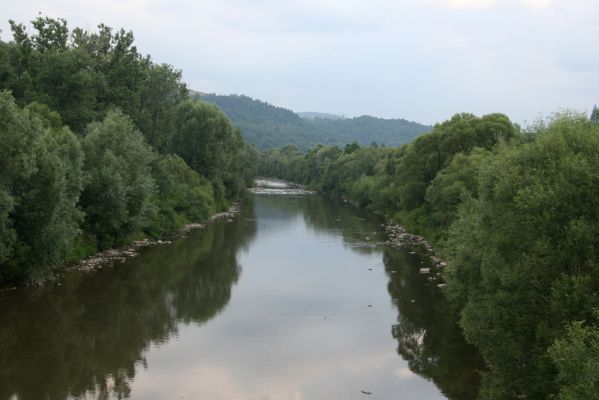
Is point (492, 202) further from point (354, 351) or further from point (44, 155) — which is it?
point (44, 155)

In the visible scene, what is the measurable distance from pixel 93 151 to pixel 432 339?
3126 cm

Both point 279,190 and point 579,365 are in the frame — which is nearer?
point 579,365

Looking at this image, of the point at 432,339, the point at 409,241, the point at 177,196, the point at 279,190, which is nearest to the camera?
the point at 432,339

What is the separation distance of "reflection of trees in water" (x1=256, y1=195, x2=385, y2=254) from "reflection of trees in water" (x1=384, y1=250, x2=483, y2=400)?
15152mm

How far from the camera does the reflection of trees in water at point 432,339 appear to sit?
26.2 m

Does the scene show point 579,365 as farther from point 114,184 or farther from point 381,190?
point 381,190

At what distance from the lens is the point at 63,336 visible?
30062mm

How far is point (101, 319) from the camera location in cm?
3322

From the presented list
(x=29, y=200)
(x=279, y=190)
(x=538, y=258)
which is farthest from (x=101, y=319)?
(x=279, y=190)

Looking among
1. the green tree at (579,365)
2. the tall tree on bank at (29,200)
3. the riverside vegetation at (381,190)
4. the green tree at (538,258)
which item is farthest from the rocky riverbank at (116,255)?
the green tree at (579,365)

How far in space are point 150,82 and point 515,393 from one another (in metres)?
67.3

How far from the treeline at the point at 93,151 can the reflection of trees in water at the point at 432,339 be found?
2089cm

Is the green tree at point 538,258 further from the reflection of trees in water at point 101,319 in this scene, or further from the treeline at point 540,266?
the reflection of trees in water at point 101,319

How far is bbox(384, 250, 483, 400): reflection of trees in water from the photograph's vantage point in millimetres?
26203
